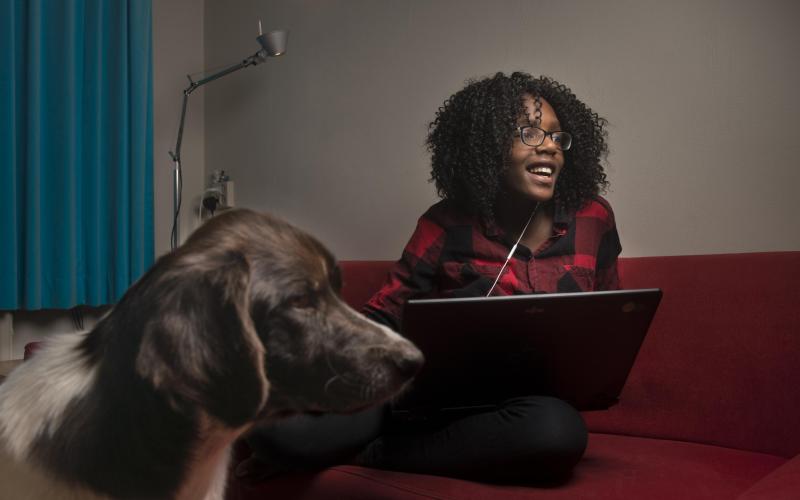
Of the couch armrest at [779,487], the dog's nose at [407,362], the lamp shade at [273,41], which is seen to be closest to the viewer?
the dog's nose at [407,362]

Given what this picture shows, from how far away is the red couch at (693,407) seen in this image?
4.06 feet

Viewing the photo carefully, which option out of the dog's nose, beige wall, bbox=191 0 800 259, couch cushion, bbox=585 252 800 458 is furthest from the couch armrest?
beige wall, bbox=191 0 800 259

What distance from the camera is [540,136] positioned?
1.74 metres

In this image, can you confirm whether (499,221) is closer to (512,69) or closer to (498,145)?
(498,145)

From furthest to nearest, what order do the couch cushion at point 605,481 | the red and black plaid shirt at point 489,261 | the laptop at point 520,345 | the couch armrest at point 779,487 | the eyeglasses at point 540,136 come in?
the eyeglasses at point 540,136 < the red and black plaid shirt at point 489,261 < the couch cushion at point 605,481 < the laptop at point 520,345 < the couch armrest at point 779,487

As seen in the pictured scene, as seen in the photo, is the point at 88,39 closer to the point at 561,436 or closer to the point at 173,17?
the point at 173,17

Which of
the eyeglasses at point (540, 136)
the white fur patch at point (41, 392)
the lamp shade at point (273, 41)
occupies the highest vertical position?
the lamp shade at point (273, 41)

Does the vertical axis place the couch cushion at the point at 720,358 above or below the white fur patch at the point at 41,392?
below

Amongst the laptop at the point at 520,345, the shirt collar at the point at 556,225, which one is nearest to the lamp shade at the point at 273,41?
the shirt collar at the point at 556,225

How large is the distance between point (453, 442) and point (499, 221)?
70 cm

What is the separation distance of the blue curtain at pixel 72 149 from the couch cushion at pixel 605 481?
148cm

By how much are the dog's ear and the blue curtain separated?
211 centimetres

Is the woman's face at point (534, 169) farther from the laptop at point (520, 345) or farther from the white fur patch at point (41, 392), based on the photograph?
the white fur patch at point (41, 392)

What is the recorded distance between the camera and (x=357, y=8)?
271cm
